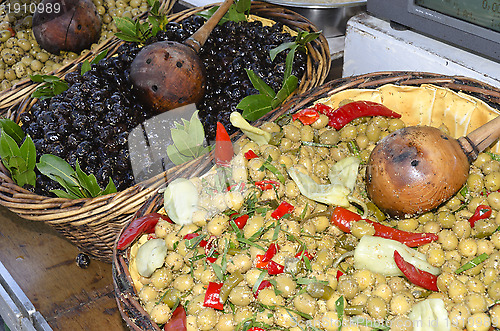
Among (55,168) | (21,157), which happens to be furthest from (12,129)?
(55,168)

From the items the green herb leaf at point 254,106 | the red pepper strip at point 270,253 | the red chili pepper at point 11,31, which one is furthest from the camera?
the red chili pepper at point 11,31

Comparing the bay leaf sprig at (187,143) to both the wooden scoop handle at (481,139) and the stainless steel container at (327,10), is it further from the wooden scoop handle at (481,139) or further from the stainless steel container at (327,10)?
the stainless steel container at (327,10)

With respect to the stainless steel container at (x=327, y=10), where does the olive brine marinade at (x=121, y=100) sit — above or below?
below

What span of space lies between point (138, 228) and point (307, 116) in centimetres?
58

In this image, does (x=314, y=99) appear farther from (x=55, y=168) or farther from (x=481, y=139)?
(x=55, y=168)

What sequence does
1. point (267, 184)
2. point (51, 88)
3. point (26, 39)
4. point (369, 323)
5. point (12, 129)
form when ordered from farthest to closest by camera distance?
point (26, 39), point (51, 88), point (12, 129), point (267, 184), point (369, 323)

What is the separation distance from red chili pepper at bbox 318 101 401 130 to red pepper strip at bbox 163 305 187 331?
692 mm

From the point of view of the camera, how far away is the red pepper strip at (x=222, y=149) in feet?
4.05

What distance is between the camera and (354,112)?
4.40 ft

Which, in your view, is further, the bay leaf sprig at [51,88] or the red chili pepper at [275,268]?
the bay leaf sprig at [51,88]

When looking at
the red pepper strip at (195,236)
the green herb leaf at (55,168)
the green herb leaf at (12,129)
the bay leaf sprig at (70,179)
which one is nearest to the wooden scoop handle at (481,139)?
the red pepper strip at (195,236)

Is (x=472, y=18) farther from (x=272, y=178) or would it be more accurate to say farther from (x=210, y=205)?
(x=210, y=205)

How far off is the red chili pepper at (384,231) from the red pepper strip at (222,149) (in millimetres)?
319

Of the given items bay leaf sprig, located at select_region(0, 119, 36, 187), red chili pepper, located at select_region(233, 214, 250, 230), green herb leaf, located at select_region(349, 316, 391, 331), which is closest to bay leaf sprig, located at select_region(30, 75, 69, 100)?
bay leaf sprig, located at select_region(0, 119, 36, 187)
